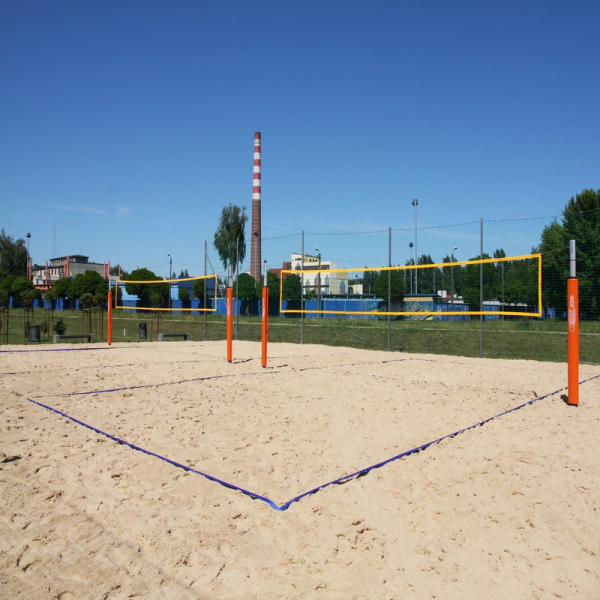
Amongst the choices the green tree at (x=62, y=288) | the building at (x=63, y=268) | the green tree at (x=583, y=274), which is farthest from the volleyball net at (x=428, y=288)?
the building at (x=63, y=268)

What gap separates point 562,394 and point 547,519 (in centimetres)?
351

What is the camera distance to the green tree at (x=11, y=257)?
207ft

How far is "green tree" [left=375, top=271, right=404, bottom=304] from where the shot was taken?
1229 cm

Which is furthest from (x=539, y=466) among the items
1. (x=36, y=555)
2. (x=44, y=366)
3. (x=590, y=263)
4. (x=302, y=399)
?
(x=590, y=263)

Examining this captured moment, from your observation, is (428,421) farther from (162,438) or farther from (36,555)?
(36,555)

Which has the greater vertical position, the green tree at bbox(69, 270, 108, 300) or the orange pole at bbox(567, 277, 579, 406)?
the green tree at bbox(69, 270, 108, 300)

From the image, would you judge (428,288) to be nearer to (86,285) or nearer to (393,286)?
(393,286)

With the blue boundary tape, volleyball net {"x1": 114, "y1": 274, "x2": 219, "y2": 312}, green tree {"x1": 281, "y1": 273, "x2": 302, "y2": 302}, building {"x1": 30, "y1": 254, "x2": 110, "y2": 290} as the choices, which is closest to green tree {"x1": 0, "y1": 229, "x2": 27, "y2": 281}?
building {"x1": 30, "y1": 254, "x2": 110, "y2": 290}

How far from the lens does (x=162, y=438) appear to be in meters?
3.93

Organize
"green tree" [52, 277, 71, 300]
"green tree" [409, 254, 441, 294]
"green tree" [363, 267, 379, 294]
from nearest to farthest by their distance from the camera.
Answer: "green tree" [409, 254, 441, 294] < "green tree" [363, 267, 379, 294] < "green tree" [52, 277, 71, 300]

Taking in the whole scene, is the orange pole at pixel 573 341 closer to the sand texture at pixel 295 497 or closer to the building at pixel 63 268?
the sand texture at pixel 295 497

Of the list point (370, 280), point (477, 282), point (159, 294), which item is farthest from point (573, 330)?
point (159, 294)

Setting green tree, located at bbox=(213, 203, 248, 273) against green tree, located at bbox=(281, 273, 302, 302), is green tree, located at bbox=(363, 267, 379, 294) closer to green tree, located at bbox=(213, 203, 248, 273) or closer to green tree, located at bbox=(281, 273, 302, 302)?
green tree, located at bbox=(281, 273, 302, 302)

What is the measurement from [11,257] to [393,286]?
6234 cm
